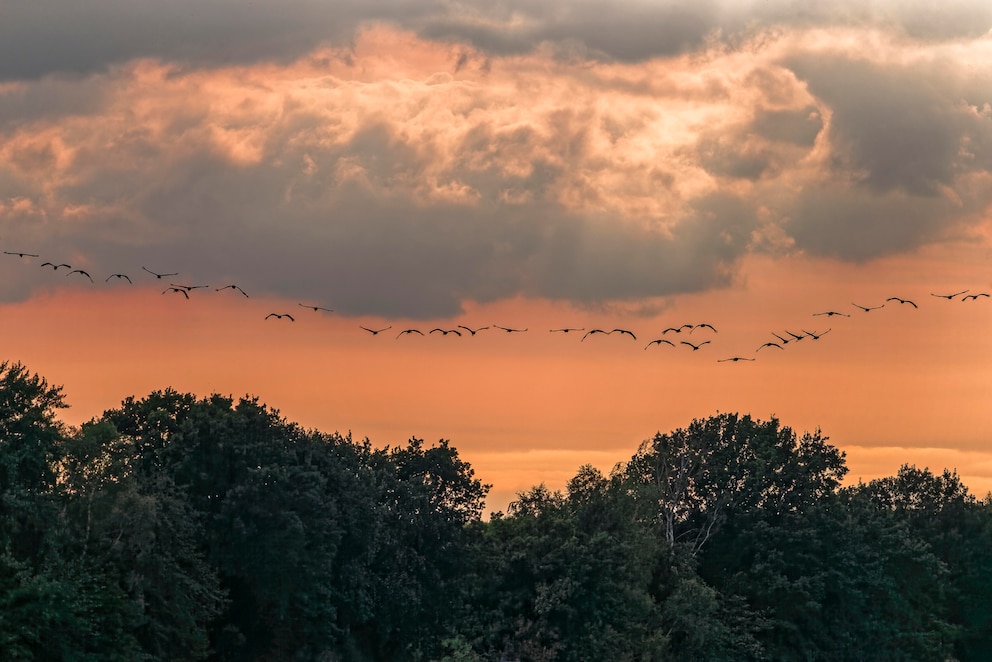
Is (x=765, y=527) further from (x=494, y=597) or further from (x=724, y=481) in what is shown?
(x=494, y=597)

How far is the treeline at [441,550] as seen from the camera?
7900 centimetres

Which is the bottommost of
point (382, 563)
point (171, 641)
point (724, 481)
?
point (171, 641)

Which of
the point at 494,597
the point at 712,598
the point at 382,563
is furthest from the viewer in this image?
the point at 712,598

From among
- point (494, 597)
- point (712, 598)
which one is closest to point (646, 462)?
point (712, 598)

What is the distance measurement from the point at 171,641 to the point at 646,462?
1980 inches

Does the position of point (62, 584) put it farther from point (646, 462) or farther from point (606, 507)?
point (646, 462)

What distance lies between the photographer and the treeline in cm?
7900

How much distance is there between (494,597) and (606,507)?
34.3 feet

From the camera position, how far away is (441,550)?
97.0m

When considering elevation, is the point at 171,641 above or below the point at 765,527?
below

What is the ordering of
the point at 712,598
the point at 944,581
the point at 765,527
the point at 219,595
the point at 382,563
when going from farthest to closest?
the point at 944,581 < the point at 765,527 < the point at 712,598 < the point at 382,563 < the point at 219,595

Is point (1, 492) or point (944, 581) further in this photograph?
point (944, 581)

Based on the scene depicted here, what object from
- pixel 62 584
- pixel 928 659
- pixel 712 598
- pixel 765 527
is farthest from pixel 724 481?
pixel 62 584

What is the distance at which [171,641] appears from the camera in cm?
8156
